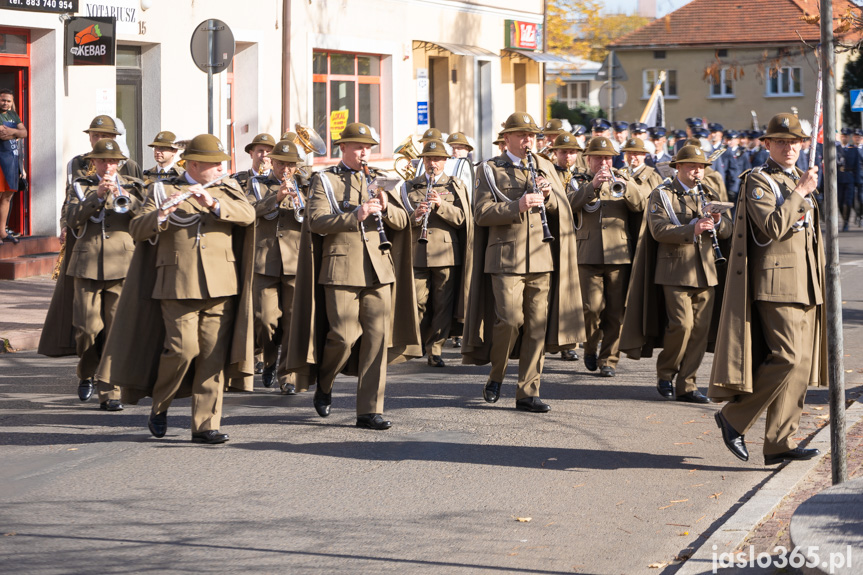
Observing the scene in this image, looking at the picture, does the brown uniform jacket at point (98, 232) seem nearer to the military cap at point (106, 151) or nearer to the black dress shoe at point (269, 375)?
the military cap at point (106, 151)

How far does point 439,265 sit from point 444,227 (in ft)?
1.21

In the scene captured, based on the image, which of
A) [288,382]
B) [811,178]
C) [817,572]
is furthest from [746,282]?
[288,382]

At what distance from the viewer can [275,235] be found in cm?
1072

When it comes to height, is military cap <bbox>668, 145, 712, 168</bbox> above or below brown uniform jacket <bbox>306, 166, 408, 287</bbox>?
above

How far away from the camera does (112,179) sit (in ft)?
30.7

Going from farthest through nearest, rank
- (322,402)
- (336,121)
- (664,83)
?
(664,83), (336,121), (322,402)

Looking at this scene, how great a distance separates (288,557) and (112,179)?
4382 millimetres

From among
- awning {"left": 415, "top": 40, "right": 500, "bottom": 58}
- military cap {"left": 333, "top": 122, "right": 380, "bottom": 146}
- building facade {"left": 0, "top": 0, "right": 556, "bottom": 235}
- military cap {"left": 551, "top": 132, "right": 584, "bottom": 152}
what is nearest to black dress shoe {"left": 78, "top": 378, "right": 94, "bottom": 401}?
military cap {"left": 333, "top": 122, "right": 380, "bottom": 146}

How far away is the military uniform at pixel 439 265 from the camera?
11578 millimetres

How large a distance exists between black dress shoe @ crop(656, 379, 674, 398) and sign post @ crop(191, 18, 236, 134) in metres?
6.66

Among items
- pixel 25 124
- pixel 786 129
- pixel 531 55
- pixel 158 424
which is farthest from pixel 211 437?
pixel 531 55

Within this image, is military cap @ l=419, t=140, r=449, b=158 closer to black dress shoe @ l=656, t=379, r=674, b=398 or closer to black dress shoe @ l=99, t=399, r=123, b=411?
black dress shoe @ l=656, t=379, r=674, b=398

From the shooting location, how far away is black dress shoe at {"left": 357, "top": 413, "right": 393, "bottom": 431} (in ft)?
28.4

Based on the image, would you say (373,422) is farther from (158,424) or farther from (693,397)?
(693,397)
